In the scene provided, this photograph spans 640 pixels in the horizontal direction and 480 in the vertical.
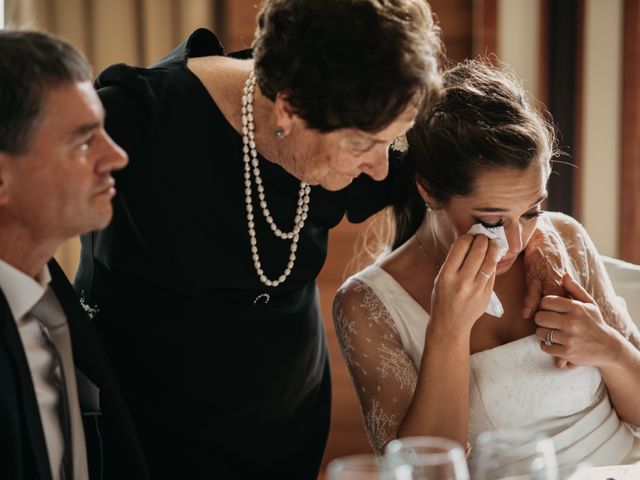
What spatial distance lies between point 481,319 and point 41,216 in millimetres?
1192

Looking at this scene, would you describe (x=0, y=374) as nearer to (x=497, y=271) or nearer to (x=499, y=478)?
(x=499, y=478)

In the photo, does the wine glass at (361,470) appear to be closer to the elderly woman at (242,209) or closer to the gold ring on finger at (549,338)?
the elderly woman at (242,209)

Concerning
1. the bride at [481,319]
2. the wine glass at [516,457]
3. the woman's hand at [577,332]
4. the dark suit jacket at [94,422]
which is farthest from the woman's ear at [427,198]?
the wine glass at [516,457]

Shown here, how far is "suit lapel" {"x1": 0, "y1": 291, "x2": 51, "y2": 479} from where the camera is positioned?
1354 mm

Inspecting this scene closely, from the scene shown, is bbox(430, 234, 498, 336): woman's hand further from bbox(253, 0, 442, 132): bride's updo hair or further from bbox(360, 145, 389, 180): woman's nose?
bbox(253, 0, 442, 132): bride's updo hair

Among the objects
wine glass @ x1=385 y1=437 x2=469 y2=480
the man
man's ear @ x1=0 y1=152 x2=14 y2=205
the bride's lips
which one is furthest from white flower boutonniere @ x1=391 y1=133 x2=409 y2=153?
wine glass @ x1=385 y1=437 x2=469 y2=480

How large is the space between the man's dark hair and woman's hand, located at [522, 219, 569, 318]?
119 centimetres

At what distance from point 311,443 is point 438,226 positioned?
1.96 feet

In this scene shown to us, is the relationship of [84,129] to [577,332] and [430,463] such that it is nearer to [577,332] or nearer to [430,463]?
[430,463]

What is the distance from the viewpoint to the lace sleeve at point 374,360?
2.00 m

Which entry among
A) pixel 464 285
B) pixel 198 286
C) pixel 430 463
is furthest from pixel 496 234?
pixel 430 463

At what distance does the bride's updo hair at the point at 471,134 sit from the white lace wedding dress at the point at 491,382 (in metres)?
0.31

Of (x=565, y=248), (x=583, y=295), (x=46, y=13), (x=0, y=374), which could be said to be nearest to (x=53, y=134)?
(x=0, y=374)

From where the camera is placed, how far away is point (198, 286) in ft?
6.13
